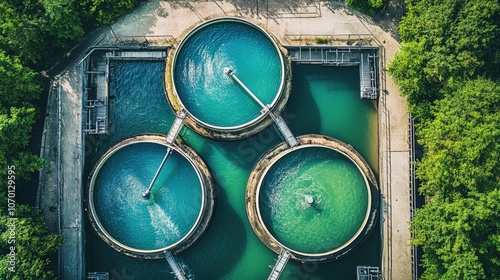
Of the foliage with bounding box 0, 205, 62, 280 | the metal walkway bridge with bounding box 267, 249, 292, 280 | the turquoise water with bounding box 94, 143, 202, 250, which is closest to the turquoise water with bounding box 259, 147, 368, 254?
the metal walkway bridge with bounding box 267, 249, 292, 280

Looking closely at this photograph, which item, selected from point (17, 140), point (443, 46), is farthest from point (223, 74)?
point (443, 46)

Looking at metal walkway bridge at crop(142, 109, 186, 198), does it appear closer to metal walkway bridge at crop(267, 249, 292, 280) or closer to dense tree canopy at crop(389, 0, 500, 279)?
metal walkway bridge at crop(267, 249, 292, 280)

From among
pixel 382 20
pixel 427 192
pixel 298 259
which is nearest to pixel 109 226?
pixel 298 259

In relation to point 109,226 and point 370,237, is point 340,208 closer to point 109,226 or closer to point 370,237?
point 370,237

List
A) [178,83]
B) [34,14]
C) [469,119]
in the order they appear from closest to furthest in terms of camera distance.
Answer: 1. [469,119]
2. [34,14]
3. [178,83]

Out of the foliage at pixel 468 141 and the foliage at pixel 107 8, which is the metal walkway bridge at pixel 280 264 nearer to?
the foliage at pixel 468 141
